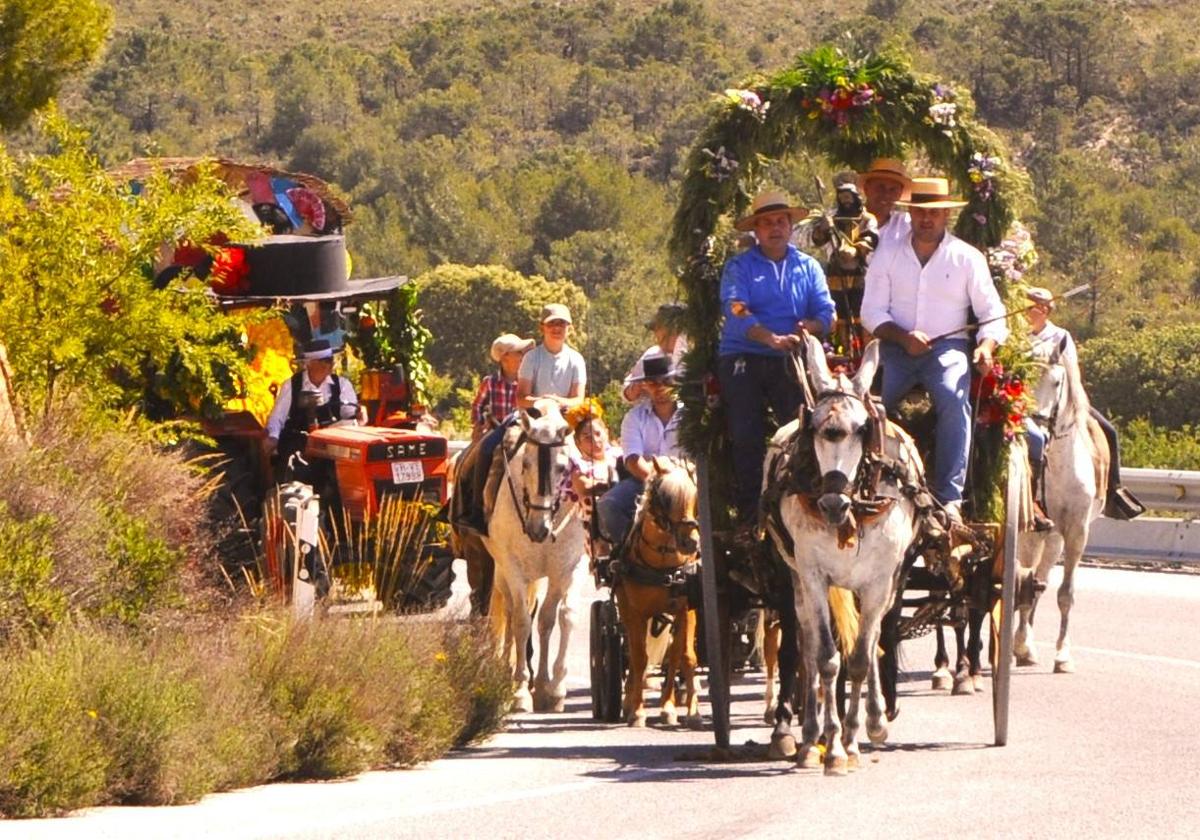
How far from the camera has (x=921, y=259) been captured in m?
13.7

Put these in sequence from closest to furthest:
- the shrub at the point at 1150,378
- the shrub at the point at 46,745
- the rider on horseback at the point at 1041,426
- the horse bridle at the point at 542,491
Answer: the shrub at the point at 46,745
the horse bridle at the point at 542,491
the rider on horseback at the point at 1041,426
the shrub at the point at 1150,378

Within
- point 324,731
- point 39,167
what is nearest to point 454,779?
point 324,731

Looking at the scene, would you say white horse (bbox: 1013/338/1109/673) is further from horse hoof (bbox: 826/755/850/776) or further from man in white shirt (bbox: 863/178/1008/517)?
horse hoof (bbox: 826/755/850/776)

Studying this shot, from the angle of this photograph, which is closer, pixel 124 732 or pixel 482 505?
pixel 124 732

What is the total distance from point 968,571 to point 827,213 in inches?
98.7

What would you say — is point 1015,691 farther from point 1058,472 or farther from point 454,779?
point 454,779

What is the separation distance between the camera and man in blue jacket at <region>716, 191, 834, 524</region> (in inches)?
541

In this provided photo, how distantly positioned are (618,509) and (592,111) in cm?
7626

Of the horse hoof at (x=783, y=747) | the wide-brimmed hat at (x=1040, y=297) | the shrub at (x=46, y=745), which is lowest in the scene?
the horse hoof at (x=783, y=747)

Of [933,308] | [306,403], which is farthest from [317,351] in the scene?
[933,308]

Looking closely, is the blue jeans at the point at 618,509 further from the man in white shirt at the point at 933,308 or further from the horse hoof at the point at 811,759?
the horse hoof at the point at 811,759

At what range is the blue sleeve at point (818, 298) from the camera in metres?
13.9

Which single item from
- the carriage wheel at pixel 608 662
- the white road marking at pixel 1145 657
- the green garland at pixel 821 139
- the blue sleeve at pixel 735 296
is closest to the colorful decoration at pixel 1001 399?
the green garland at pixel 821 139

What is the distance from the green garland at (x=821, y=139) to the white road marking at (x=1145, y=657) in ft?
14.1
